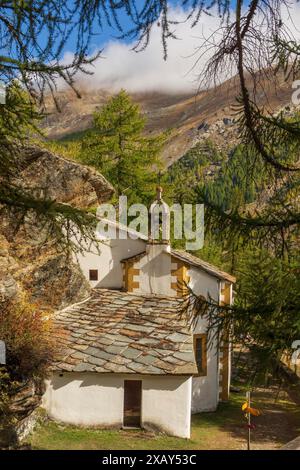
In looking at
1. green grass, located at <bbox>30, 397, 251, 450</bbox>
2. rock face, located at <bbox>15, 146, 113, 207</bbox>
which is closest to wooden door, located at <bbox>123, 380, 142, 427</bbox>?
green grass, located at <bbox>30, 397, 251, 450</bbox>

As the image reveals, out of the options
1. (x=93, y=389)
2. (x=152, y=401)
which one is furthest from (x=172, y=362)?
(x=93, y=389)

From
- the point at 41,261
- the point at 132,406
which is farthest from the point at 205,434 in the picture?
the point at 41,261

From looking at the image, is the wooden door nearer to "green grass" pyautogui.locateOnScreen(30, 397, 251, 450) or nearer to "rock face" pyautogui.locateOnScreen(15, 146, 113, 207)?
"green grass" pyautogui.locateOnScreen(30, 397, 251, 450)

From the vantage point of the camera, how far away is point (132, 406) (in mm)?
18969

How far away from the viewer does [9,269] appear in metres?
16.7

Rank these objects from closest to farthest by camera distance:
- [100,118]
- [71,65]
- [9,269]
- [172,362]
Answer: [71,65]
[172,362]
[9,269]
[100,118]

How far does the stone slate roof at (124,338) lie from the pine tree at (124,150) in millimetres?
13247

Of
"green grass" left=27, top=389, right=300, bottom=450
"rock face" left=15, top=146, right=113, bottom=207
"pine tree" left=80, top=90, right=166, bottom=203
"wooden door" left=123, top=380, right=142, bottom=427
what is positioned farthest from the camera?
"pine tree" left=80, top=90, right=166, bottom=203

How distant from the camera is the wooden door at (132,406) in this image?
1594 cm

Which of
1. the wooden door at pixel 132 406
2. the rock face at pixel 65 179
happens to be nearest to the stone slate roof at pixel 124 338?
the wooden door at pixel 132 406

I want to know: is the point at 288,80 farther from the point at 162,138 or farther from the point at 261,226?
the point at 162,138

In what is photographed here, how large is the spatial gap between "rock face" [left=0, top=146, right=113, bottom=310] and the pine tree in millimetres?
10021

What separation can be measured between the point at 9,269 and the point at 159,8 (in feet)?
43.6

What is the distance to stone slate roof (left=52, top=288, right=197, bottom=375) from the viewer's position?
14781 millimetres
